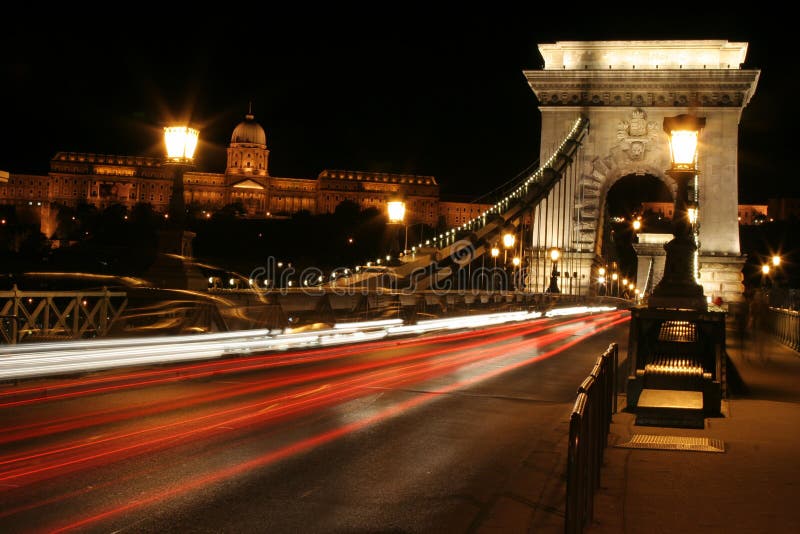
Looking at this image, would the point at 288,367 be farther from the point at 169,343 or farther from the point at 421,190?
the point at 421,190

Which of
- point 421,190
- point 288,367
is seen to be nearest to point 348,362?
point 288,367

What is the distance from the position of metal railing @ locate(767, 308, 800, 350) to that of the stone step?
11690 millimetres

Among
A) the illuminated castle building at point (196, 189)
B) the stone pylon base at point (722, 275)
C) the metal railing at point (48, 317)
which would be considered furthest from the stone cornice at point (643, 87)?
the illuminated castle building at point (196, 189)

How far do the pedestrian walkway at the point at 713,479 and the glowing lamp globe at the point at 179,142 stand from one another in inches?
298

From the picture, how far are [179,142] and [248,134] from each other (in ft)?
604

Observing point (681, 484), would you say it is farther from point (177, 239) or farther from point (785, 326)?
point (785, 326)

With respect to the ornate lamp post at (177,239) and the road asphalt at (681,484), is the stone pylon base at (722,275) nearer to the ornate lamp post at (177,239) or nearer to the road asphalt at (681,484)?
the ornate lamp post at (177,239)

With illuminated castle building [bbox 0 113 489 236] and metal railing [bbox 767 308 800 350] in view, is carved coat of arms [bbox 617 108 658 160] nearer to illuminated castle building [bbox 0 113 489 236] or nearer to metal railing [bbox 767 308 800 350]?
metal railing [bbox 767 308 800 350]

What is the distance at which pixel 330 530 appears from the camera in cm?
594

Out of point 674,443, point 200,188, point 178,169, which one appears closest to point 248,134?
point 200,188

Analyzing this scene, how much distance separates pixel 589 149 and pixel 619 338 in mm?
28348

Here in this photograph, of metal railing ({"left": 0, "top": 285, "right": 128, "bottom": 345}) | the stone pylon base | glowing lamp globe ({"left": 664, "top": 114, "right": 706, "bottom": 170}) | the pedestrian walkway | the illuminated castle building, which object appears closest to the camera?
the pedestrian walkway

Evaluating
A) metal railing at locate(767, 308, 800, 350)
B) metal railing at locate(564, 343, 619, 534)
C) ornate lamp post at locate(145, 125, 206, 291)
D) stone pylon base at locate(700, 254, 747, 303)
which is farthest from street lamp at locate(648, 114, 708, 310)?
stone pylon base at locate(700, 254, 747, 303)

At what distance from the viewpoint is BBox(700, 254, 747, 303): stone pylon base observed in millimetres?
48500
